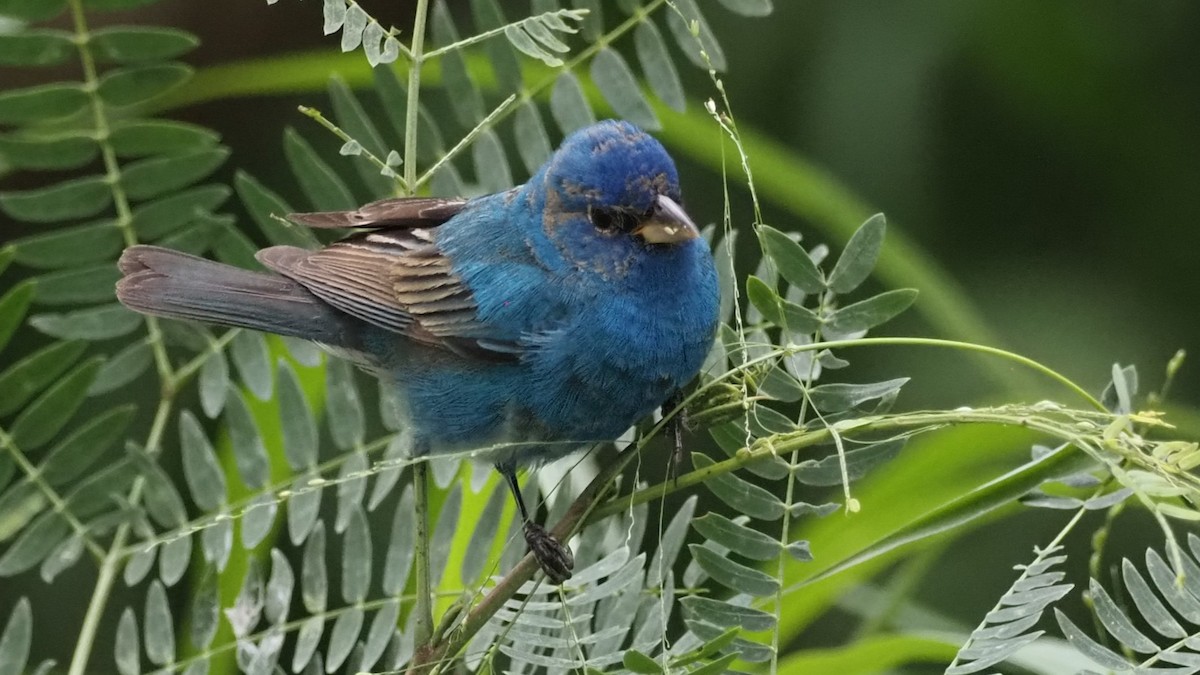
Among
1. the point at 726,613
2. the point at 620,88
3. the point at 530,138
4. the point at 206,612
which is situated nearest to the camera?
the point at 726,613

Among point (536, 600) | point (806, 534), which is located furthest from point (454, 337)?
point (806, 534)

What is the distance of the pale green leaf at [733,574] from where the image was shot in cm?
153

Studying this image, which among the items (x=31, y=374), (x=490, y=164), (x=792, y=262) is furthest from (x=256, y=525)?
(x=792, y=262)

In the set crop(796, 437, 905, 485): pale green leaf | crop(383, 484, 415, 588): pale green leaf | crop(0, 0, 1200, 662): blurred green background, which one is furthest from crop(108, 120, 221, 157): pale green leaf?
crop(0, 0, 1200, 662): blurred green background

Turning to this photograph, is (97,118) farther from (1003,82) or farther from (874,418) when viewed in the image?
(1003,82)

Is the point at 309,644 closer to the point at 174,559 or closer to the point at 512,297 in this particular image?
the point at 174,559

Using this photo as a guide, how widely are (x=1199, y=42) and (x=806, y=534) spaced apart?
7.00 feet

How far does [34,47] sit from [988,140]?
2.91m

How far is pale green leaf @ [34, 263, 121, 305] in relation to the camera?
2.24m

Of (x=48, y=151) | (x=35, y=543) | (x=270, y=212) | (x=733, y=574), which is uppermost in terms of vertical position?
(x=48, y=151)

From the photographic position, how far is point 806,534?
278cm

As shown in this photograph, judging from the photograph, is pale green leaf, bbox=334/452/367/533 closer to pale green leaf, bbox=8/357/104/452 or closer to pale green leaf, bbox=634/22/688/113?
pale green leaf, bbox=8/357/104/452

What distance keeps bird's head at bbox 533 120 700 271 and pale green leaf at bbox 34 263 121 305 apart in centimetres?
74

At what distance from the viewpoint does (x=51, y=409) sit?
2176 millimetres
